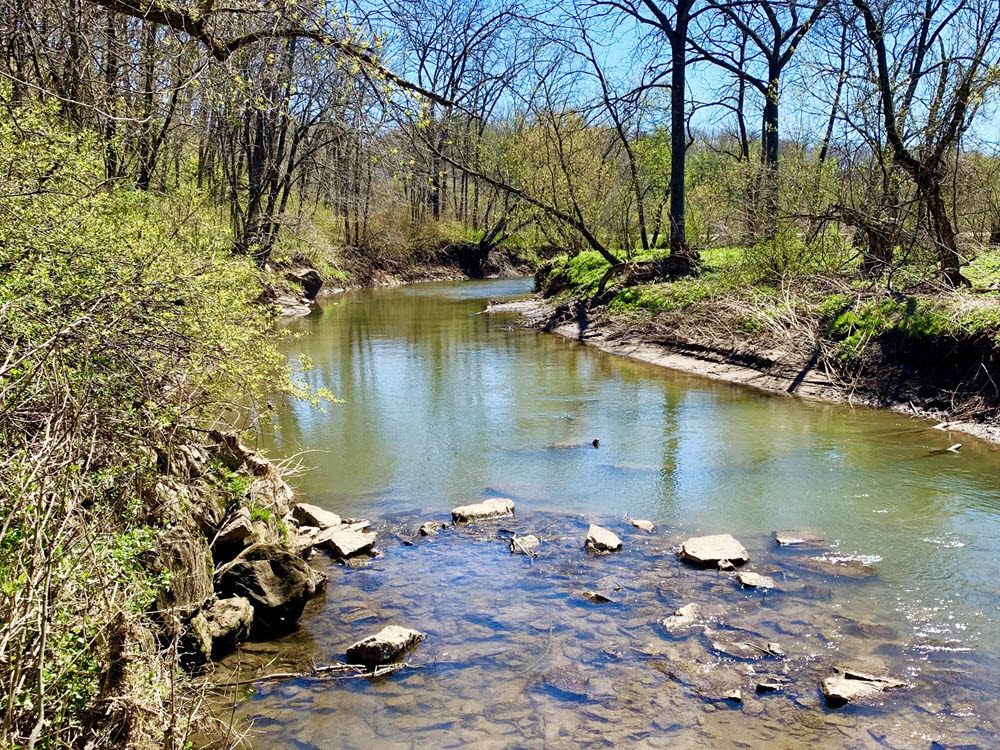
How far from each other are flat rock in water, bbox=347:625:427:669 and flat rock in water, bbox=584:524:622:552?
7.55 feet

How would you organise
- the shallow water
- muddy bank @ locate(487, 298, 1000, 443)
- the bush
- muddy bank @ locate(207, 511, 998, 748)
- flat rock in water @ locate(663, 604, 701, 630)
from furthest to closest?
muddy bank @ locate(487, 298, 1000, 443) → flat rock in water @ locate(663, 604, 701, 630) → the shallow water → muddy bank @ locate(207, 511, 998, 748) → the bush

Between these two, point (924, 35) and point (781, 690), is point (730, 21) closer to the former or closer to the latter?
point (924, 35)

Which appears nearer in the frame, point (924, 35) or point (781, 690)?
point (781, 690)

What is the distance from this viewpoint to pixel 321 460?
34.0 feet

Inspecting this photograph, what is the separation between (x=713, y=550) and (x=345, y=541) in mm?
3335

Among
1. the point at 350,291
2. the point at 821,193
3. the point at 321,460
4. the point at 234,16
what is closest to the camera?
the point at 234,16

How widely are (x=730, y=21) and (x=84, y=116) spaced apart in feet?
56.5

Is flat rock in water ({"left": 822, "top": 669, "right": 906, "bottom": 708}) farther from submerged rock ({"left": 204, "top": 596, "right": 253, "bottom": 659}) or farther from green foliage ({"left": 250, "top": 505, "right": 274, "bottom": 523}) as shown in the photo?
green foliage ({"left": 250, "top": 505, "right": 274, "bottom": 523})

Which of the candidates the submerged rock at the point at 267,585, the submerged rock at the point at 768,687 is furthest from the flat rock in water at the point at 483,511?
the submerged rock at the point at 768,687

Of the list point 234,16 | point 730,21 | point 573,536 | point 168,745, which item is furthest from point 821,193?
point 168,745

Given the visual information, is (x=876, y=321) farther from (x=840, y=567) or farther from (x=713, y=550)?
(x=713, y=550)

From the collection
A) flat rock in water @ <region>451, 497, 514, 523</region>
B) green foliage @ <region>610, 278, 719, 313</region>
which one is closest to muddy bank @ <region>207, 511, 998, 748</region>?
flat rock in water @ <region>451, 497, 514, 523</region>

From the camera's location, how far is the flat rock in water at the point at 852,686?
484 centimetres

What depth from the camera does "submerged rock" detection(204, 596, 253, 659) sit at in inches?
215
